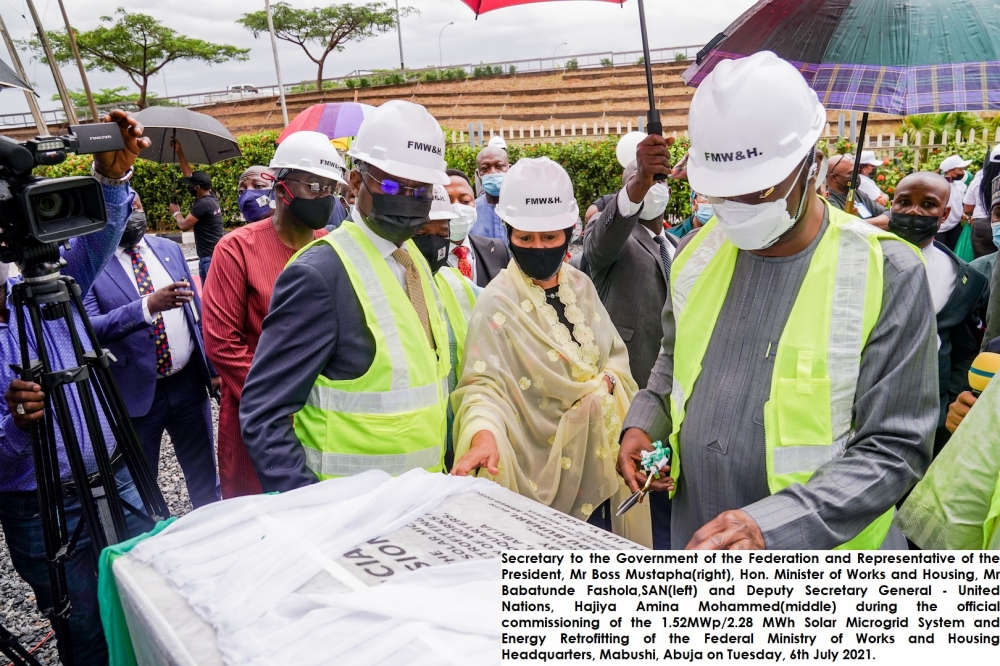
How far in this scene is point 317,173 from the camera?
3.28m

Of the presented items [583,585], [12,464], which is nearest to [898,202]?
[583,585]

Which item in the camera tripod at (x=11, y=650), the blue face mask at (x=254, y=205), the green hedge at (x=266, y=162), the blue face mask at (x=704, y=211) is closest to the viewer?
the camera tripod at (x=11, y=650)

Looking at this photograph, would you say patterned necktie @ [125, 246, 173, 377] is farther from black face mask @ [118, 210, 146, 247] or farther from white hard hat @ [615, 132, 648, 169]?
white hard hat @ [615, 132, 648, 169]

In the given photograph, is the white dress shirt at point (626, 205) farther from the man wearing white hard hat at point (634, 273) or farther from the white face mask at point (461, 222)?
the white face mask at point (461, 222)

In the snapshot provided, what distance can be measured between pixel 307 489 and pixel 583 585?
1.99 ft

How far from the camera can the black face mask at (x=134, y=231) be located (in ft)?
10.8

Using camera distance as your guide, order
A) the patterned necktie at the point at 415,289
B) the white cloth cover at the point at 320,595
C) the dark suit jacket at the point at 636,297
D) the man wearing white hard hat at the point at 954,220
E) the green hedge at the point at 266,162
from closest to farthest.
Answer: the white cloth cover at the point at 320,595 → the patterned necktie at the point at 415,289 → the dark suit jacket at the point at 636,297 → the man wearing white hard hat at the point at 954,220 → the green hedge at the point at 266,162

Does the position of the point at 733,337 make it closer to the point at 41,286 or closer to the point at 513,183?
the point at 513,183

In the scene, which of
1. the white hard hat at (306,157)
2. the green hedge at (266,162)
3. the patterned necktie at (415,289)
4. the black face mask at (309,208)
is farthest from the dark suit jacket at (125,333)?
the green hedge at (266,162)

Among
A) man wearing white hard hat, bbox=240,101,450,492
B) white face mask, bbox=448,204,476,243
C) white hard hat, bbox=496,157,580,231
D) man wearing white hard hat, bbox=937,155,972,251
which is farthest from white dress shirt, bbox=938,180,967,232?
man wearing white hard hat, bbox=240,101,450,492

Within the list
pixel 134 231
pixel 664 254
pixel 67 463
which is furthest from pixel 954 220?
pixel 67 463

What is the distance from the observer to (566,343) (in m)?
2.74

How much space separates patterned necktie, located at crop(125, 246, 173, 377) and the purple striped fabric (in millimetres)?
2782

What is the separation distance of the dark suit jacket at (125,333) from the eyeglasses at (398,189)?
1.51 m
